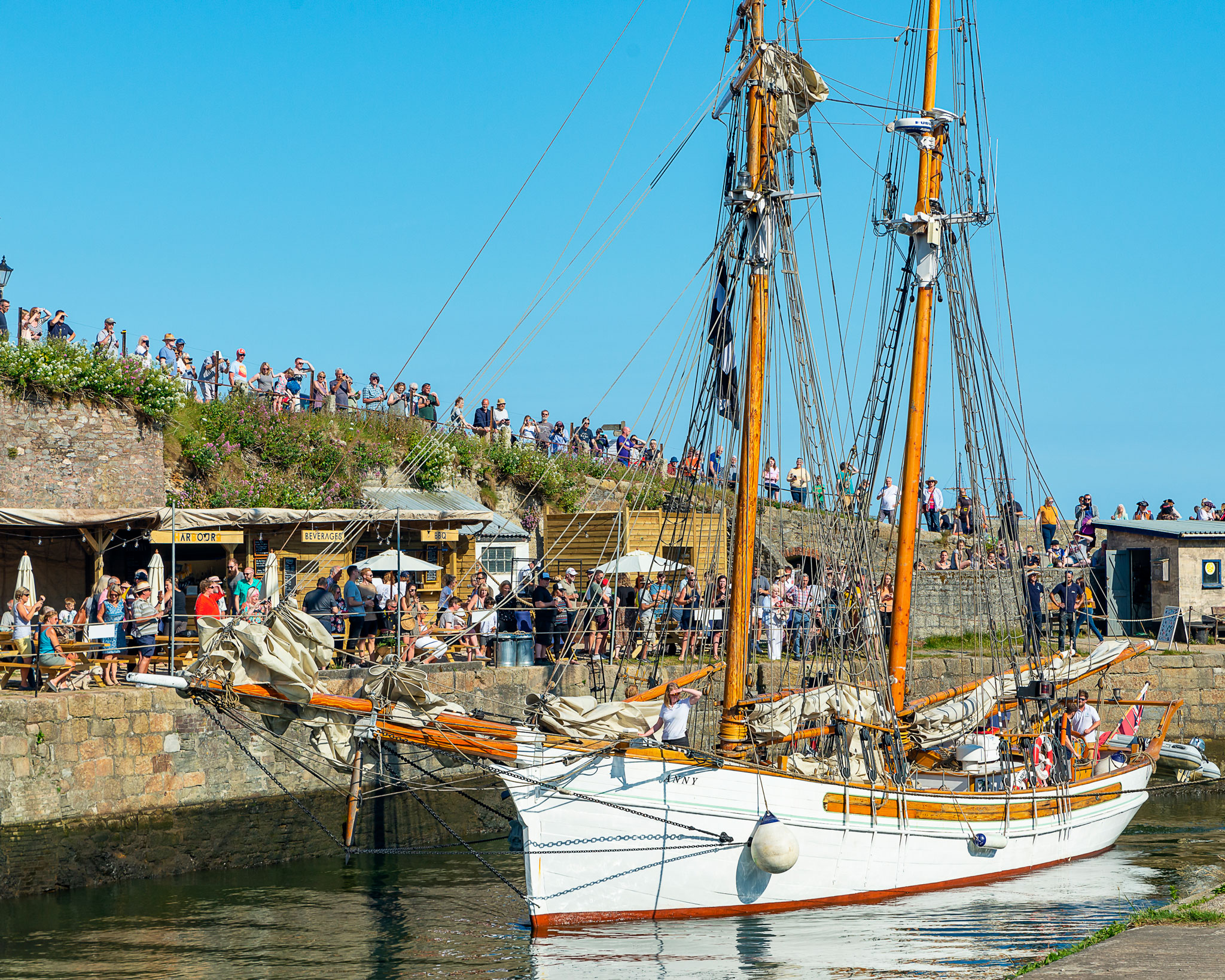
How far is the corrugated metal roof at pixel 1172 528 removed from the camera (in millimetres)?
25453

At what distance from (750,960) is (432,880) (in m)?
5.24

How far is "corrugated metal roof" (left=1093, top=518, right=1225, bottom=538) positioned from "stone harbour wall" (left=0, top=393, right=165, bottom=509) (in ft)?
63.7

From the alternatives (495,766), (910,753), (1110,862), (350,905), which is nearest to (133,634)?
(350,905)

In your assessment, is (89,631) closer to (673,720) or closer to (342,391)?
(673,720)

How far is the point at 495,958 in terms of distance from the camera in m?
12.4

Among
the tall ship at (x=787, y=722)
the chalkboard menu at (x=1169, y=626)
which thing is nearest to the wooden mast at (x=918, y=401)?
the tall ship at (x=787, y=722)

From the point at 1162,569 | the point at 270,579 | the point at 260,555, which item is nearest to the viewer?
the point at 270,579

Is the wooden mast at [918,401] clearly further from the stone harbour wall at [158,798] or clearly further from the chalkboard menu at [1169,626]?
the chalkboard menu at [1169,626]

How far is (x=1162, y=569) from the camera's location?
1027 inches

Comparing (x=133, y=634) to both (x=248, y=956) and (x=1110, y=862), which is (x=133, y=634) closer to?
(x=248, y=956)

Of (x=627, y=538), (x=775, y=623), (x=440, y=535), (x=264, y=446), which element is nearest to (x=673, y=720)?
(x=775, y=623)

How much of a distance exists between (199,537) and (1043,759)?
1360 centimetres

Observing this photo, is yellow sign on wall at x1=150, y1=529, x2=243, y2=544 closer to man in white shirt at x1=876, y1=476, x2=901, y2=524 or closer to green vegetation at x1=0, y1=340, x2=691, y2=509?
green vegetation at x1=0, y1=340, x2=691, y2=509

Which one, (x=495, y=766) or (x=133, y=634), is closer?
(x=495, y=766)
